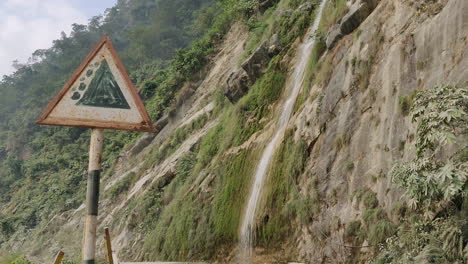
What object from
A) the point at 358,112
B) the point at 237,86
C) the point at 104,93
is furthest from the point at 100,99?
the point at 237,86

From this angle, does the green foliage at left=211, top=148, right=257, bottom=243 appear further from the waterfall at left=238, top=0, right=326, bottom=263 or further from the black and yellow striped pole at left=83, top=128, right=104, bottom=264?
the black and yellow striped pole at left=83, top=128, right=104, bottom=264

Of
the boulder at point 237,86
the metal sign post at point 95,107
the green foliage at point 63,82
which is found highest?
the green foliage at point 63,82

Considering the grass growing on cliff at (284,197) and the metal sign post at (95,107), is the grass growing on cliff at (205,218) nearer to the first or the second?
the grass growing on cliff at (284,197)

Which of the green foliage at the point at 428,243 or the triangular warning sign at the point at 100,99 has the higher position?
the triangular warning sign at the point at 100,99

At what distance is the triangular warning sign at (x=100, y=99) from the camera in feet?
9.45

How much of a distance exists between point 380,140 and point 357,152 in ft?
1.98

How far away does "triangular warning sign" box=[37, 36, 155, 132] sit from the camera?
113 inches

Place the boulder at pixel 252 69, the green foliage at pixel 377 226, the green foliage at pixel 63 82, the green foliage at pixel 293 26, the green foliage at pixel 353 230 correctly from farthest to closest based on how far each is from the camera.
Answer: the green foliage at pixel 63 82 → the boulder at pixel 252 69 → the green foliage at pixel 293 26 → the green foliage at pixel 353 230 → the green foliage at pixel 377 226

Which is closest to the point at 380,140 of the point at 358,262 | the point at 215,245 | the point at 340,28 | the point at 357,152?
the point at 357,152

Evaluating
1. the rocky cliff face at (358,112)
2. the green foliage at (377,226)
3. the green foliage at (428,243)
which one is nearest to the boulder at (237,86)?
the rocky cliff face at (358,112)

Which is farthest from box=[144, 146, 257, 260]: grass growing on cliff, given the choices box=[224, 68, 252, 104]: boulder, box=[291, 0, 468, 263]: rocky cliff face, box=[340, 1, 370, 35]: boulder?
box=[340, 1, 370, 35]: boulder

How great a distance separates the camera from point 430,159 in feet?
18.6

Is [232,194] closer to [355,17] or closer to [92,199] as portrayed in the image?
[355,17]

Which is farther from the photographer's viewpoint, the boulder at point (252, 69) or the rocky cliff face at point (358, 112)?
the boulder at point (252, 69)
